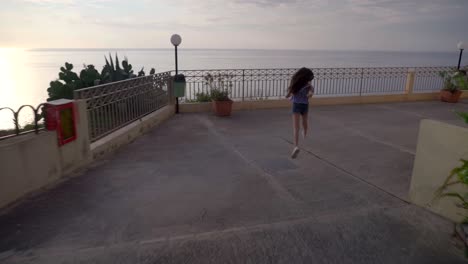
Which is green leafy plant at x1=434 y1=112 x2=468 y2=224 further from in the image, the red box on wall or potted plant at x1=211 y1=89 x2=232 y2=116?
potted plant at x1=211 y1=89 x2=232 y2=116

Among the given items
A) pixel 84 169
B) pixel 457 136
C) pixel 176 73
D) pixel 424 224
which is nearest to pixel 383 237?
pixel 424 224

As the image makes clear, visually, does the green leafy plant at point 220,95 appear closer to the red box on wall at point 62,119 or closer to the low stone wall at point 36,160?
the low stone wall at point 36,160

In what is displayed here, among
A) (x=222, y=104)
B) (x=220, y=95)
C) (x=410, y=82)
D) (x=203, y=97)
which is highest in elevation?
(x=410, y=82)

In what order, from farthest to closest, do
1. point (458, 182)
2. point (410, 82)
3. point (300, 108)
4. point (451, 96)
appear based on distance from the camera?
point (410, 82) → point (451, 96) → point (300, 108) → point (458, 182)

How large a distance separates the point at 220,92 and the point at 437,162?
783cm

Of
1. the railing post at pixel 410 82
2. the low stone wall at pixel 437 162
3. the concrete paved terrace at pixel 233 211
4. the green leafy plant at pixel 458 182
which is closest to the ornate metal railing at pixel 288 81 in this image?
the railing post at pixel 410 82

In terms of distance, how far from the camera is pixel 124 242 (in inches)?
127

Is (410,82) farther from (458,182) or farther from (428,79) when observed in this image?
(458,182)

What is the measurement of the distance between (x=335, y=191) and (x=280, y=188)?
0.81 metres

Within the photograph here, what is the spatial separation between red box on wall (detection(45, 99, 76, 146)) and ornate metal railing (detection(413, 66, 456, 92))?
14.8 metres

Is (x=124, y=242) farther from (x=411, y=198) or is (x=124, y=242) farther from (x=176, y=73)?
(x=176, y=73)

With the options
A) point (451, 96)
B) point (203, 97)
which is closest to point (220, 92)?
point (203, 97)

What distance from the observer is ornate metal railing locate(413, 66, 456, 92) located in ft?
49.0

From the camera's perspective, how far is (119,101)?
7.07 m
